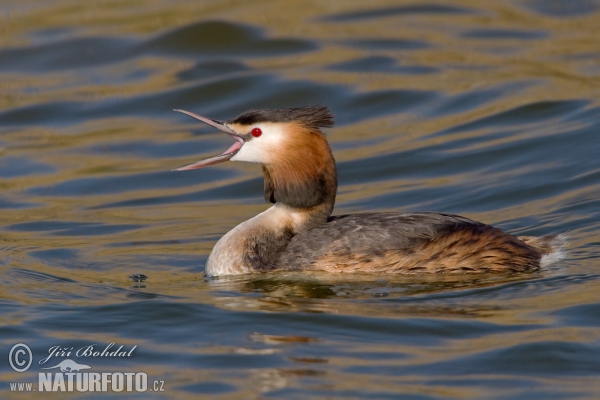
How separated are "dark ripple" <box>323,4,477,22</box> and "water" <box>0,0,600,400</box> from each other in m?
0.04

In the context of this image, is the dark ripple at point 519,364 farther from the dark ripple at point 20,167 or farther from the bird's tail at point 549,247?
the dark ripple at point 20,167

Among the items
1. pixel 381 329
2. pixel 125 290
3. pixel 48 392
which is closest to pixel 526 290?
pixel 381 329

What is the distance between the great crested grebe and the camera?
7.91 m

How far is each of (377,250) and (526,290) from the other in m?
1.00

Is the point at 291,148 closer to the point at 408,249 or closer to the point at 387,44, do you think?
the point at 408,249

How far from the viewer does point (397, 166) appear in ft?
38.9

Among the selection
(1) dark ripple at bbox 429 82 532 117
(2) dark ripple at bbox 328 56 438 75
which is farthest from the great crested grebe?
(2) dark ripple at bbox 328 56 438 75

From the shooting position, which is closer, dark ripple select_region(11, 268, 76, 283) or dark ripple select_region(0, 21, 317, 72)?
dark ripple select_region(11, 268, 76, 283)

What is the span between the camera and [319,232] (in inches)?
318

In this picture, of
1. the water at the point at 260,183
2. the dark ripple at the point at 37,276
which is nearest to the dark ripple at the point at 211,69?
the water at the point at 260,183

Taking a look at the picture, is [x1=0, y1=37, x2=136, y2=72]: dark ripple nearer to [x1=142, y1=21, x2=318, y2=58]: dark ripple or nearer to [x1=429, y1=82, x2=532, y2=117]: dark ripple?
[x1=142, y1=21, x2=318, y2=58]: dark ripple

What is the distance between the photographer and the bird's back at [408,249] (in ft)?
25.9

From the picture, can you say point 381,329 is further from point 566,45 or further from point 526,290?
point 566,45

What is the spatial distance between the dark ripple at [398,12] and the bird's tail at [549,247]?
8.40 meters
